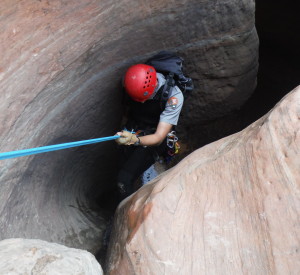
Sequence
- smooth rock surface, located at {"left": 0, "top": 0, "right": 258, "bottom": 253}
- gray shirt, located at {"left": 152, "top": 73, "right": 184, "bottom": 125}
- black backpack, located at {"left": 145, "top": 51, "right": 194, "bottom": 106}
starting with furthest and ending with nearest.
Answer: black backpack, located at {"left": 145, "top": 51, "right": 194, "bottom": 106} < gray shirt, located at {"left": 152, "top": 73, "right": 184, "bottom": 125} < smooth rock surface, located at {"left": 0, "top": 0, "right": 258, "bottom": 253}

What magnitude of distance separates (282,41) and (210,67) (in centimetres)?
211

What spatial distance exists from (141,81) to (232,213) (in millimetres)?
1452

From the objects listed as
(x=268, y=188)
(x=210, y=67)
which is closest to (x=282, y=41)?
(x=210, y=67)

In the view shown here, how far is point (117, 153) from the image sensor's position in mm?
4273

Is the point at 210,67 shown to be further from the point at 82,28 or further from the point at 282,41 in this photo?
the point at 282,41

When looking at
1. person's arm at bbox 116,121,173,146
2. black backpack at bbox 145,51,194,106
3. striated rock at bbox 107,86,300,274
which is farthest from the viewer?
black backpack at bbox 145,51,194,106

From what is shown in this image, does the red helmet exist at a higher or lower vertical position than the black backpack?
higher

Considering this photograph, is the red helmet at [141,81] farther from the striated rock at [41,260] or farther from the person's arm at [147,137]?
the striated rock at [41,260]

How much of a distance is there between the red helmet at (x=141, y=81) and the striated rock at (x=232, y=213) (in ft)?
3.31

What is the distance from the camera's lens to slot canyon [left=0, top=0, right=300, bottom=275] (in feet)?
6.23

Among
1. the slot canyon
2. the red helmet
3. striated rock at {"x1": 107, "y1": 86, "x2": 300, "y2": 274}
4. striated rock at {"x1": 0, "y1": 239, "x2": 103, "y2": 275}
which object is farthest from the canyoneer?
striated rock at {"x1": 0, "y1": 239, "x2": 103, "y2": 275}

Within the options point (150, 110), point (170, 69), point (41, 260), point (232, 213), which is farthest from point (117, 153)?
point (41, 260)

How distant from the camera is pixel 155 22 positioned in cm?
→ 339

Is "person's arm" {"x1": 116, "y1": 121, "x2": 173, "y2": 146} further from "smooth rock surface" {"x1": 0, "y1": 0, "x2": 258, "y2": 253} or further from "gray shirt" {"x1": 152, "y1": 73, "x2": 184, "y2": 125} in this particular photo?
"smooth rock surface" {"x1": 0, "y1": 0, "x2": 258, "y2": 253}
